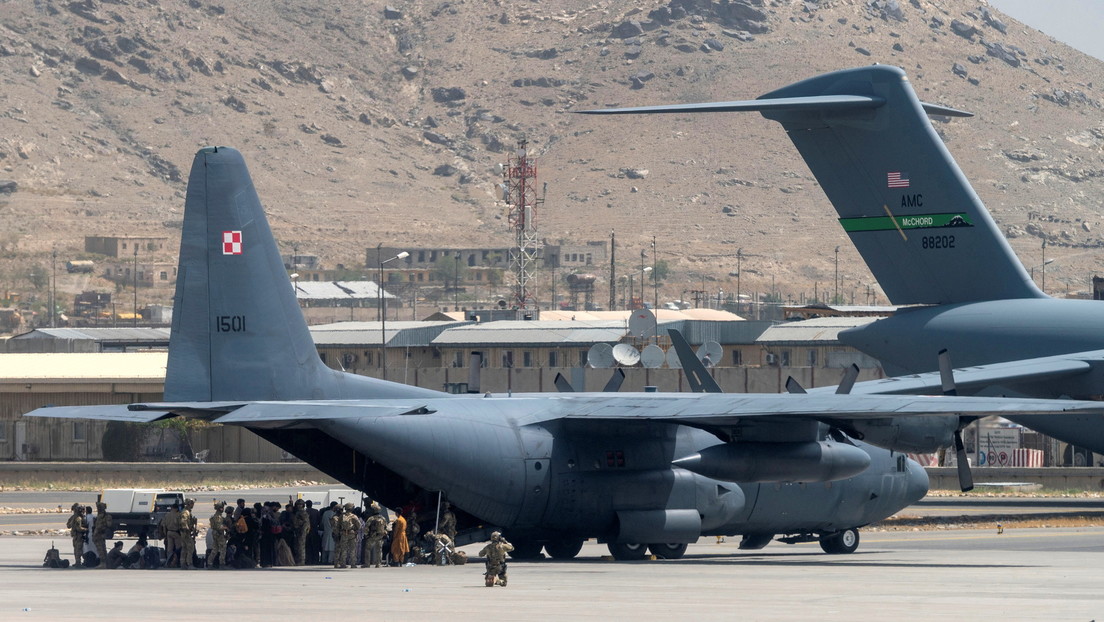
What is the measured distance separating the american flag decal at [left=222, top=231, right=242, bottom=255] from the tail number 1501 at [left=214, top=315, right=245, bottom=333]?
47.1 inches

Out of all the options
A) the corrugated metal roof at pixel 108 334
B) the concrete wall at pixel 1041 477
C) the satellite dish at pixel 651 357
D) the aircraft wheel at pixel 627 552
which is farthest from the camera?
the corrugated metal roof at pixel 108 334

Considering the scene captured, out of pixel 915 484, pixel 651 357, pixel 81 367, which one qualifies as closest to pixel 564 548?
pixel 915 484

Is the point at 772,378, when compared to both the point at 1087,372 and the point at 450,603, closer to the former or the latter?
the point at 1087,372

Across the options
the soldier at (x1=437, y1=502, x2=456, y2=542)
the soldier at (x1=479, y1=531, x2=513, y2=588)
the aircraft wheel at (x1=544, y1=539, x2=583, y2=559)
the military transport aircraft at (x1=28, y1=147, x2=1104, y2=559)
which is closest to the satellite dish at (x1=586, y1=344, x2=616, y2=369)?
the military transport aircraft at (x1=28, y1=147, x2=1104, y2=559)

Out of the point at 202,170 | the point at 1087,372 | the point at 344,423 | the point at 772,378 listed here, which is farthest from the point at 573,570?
the point at 772,378

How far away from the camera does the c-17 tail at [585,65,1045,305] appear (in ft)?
138

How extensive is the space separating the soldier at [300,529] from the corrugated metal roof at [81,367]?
40.6 meters

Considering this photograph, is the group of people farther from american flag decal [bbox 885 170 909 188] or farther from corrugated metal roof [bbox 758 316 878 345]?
corrugated metal roof [bbox 758 316 878 345]

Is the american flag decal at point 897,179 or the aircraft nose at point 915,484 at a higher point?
the american flag decal at point 897,179

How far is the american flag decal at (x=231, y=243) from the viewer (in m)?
32.3

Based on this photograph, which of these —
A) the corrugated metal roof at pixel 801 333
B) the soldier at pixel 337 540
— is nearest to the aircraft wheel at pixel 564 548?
the soldier at pixel 337 540

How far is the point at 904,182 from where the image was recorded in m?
42.5

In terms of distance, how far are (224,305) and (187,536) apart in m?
4.45

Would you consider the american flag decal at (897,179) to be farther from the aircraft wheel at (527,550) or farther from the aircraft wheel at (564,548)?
the aircraft wheel at (527,550)
